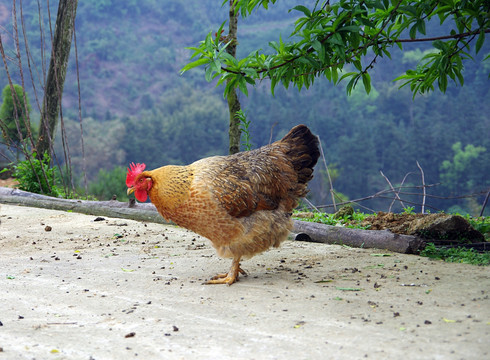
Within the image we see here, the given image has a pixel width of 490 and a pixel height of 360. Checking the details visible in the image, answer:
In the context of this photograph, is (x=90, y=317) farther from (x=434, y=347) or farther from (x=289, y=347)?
(x=434, y=347)

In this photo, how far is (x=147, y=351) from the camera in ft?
8.29

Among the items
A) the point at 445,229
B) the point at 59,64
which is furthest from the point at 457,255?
the point at 59,64

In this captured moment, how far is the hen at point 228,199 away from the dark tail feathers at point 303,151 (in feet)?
0.57

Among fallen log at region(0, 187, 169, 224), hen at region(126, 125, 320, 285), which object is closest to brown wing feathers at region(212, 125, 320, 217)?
hen at region(126, 125, 320, 285)

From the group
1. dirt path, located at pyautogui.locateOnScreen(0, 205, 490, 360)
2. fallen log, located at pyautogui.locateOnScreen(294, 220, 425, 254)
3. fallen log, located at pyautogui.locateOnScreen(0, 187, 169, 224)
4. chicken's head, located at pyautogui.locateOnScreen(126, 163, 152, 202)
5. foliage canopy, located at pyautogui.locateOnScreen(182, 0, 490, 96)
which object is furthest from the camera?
fallen log, located at pyautogui.locateOnScreen(0, 187, 169, 224)

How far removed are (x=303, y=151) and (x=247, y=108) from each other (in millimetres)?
11015

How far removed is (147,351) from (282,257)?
8.00 feet

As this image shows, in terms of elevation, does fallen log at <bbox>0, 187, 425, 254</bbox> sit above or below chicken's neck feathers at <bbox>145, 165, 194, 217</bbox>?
below

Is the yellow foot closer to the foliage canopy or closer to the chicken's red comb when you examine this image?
the chicken's red comb

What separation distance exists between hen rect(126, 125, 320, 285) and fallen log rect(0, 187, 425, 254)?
1185 millimetres

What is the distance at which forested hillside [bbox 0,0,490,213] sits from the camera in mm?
17422

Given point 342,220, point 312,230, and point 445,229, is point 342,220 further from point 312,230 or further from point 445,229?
point 445,229

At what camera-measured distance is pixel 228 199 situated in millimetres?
3766

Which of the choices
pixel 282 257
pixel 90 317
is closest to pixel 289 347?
pixel 90 317
